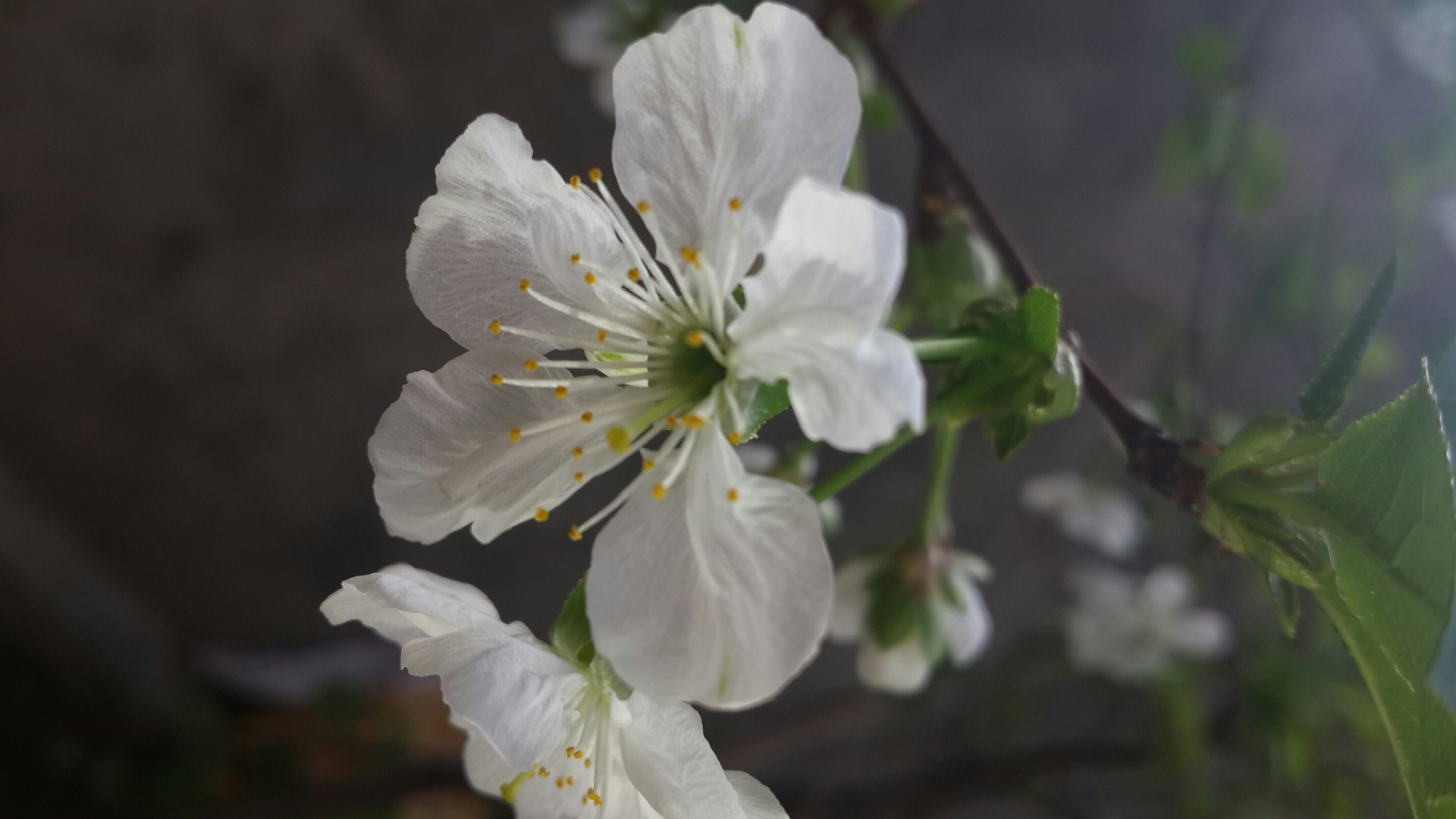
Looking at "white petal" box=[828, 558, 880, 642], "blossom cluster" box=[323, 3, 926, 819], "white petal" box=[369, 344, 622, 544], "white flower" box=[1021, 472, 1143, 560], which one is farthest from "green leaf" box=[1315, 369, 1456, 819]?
"white flower" box=[1021, 472, 1143, 560]

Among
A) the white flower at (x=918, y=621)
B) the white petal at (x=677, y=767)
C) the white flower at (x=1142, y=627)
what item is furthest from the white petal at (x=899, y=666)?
the white flower at (x=1142, y=627)

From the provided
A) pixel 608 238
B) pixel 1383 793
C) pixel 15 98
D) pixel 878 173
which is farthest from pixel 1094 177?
pixel 15 98

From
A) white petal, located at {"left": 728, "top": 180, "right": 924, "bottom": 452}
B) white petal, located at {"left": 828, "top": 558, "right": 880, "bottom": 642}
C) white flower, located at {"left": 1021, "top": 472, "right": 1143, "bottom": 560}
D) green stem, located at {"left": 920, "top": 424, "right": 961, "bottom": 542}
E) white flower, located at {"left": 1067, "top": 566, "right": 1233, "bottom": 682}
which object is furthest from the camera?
white flower, located at {"left": 1067, "top": 566, "right": 1233, "bottom": 682}

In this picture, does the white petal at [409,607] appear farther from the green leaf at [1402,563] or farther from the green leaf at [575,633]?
the green leaf at [1402,563]

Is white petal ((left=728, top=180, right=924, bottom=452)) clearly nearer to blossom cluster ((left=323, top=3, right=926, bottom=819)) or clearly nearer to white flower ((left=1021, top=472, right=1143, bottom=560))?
blossom cluster ((left=323, top=3, right=926, bottom=819))

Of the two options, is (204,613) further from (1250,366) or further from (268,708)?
(1250,366)

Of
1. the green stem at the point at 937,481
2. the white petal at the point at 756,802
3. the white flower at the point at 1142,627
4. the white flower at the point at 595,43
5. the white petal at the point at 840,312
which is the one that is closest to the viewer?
the white petal at the point at 840,312
